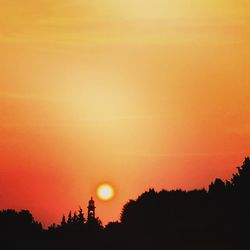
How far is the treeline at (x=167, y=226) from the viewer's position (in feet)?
361

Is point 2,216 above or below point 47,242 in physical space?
above

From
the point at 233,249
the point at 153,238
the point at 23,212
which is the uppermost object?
the point at 23,212

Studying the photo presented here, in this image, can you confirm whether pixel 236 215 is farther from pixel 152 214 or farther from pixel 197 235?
pixel 152 214

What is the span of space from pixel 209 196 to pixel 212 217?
13060mm

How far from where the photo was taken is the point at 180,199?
144375 millimetres

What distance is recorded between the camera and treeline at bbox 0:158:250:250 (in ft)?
361

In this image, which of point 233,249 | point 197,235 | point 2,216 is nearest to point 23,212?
point 2,216

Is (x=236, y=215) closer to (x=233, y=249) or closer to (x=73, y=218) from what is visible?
(x=233, y=249)

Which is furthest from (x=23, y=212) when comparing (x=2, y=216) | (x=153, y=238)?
(x=153, y=238)

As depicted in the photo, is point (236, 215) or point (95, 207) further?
point (95, 207)

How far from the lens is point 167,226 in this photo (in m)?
132

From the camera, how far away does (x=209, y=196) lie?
132m

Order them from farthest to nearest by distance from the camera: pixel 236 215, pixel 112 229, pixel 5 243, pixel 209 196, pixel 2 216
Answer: pixel 2 216
pixel 5 243
pixel 112 229
pixel 209 196
pixel 236 215

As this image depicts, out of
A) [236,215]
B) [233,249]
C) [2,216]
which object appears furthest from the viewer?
[2,216]
